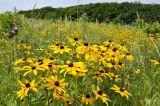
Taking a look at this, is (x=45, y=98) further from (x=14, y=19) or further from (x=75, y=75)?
(x=14, y=19)

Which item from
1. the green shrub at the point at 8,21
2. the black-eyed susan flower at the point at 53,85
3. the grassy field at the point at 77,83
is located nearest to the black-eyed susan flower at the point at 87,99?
the grassy field at the point at 77,83

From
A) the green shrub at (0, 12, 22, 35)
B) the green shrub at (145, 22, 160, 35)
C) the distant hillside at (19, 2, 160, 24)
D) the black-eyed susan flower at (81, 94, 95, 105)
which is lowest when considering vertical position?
the distant hillside at (19, 2, 160, 24)

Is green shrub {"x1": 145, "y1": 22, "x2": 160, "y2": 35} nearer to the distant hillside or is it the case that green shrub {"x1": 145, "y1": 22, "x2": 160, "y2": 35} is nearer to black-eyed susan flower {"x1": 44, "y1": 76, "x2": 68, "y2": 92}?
black-eyed susan flower {"x1": 44, "y1": 76, "x2": 68, "y2": 92}

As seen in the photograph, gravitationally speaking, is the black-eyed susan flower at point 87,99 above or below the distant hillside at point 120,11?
above

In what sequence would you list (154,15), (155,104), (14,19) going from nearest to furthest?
(155,104) → (14,19) → (154,15)

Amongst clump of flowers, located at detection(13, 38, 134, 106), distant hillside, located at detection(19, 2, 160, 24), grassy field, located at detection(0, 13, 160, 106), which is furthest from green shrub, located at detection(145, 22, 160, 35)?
distant hillside, located at detection(19, 2, 160, 24)

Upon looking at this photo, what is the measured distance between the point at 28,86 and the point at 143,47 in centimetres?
320

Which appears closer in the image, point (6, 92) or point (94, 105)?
point (94, 105)

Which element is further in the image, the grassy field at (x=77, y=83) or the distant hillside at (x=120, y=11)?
the distant hillside at (x=120, y=11)

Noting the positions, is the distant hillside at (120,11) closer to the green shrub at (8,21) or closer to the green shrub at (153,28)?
the green shrub at (153,28)

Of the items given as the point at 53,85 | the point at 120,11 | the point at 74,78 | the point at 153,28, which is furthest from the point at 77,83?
the point at 120,11

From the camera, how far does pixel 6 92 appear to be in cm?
313

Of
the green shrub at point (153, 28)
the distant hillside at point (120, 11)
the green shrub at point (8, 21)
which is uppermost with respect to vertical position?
the green shrub at point (8, 21)

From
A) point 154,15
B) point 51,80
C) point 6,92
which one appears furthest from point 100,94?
point 154,15
